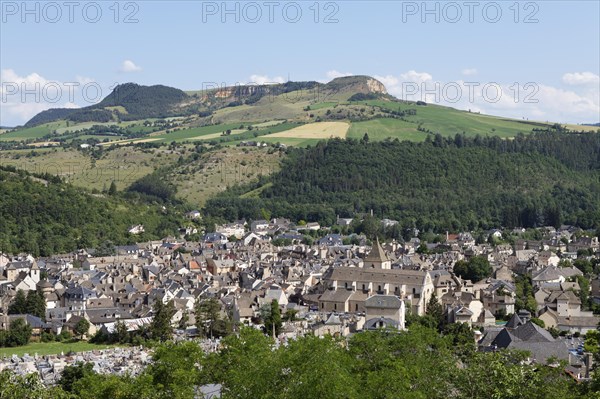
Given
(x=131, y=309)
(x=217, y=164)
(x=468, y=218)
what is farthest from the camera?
(x=217, y=164)

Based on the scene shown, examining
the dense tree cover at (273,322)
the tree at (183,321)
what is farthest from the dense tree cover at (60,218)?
the dense tree cover at (273,322)

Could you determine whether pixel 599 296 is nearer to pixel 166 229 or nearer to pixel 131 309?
pixel 131 309

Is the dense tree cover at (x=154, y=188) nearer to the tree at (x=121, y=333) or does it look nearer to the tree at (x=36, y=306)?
the tree at (x=36, y=306)

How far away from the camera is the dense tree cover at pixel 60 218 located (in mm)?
102750

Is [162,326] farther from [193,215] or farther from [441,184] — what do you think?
[441,184]

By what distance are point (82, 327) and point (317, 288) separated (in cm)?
2231

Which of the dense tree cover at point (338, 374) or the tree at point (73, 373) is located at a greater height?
the dense tree cover at point (338, 374)

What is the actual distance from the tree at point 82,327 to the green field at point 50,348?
137 centimetres

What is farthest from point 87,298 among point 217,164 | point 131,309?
point 217,164

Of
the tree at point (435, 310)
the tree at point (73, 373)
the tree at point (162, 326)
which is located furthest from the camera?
the tree at point (435, 310)

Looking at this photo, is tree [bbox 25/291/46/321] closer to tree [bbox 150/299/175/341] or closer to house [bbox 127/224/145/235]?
tree [bbox 150/299/175/341]

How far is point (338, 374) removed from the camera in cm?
2912

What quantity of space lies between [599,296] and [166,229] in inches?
2462

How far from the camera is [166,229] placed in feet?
396
